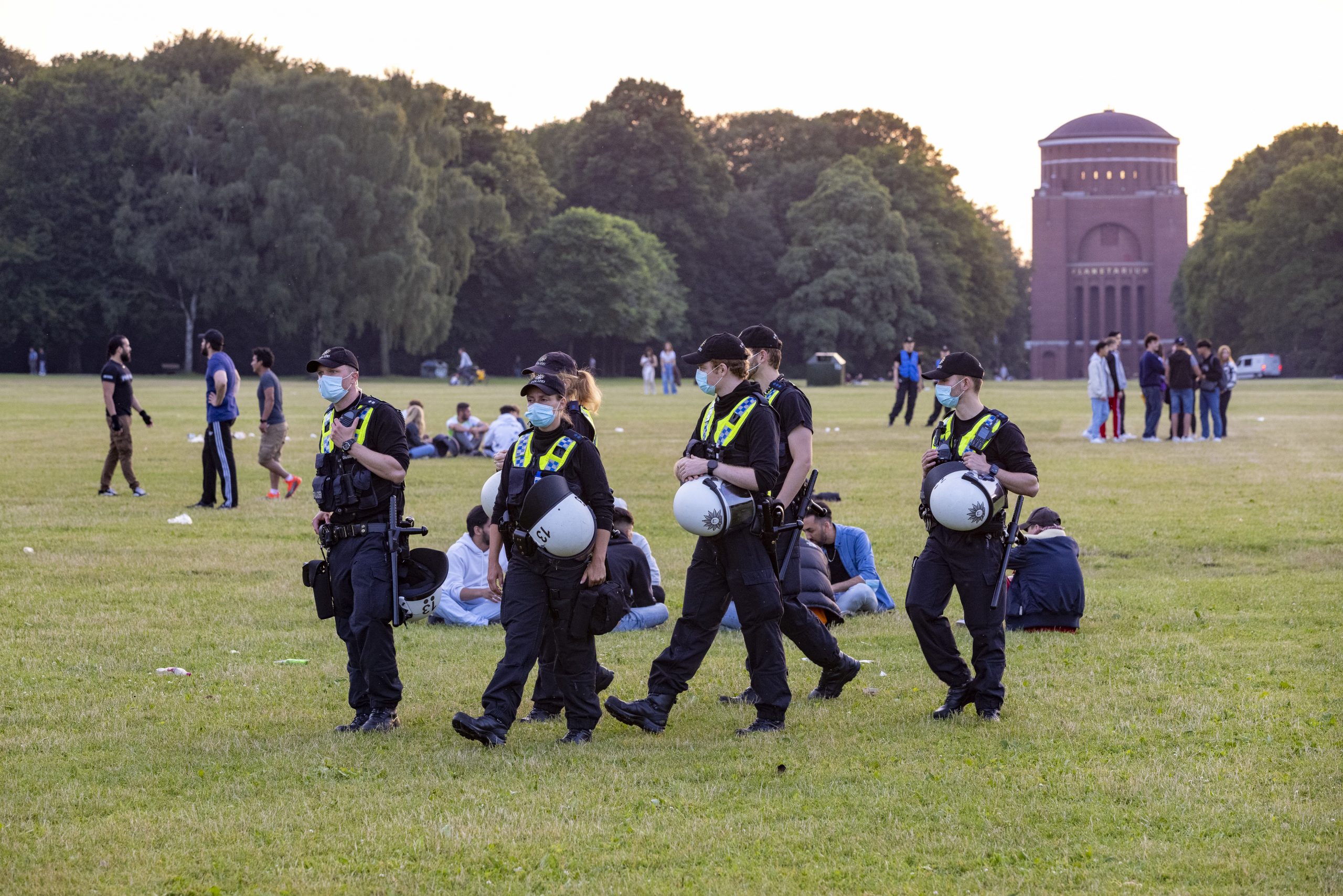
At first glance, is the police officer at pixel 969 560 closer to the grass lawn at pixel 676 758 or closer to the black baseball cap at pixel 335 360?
the grass lawn at pixel 676 758

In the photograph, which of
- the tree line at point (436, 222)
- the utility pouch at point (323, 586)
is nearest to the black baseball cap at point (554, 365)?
→ the utility pouch at point (323, 586)

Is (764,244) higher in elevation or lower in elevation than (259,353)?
higher

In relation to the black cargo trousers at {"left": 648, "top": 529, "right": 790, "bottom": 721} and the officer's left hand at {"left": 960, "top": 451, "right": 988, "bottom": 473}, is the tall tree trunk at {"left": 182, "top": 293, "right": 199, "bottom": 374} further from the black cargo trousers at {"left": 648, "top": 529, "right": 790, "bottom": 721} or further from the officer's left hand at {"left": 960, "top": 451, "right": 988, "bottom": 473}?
the officer's left hand at {"left": 960, "top": 451, "right": 988, "bottom": 473}

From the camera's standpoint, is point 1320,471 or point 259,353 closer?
point 259,353

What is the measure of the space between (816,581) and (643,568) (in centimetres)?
116

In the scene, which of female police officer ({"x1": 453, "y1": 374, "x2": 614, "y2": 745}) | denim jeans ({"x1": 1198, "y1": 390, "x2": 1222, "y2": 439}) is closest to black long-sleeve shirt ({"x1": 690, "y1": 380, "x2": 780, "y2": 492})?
female police officer ({"x1": 453, "y1": 374, "x2": 614, "y2": 745})

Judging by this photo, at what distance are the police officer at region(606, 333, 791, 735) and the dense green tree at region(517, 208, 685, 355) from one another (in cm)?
7156

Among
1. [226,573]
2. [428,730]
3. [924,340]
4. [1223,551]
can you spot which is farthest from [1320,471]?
[924,340]

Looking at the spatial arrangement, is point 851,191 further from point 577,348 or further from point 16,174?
point 16,174

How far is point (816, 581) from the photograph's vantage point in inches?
398

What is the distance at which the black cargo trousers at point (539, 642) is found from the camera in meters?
7.27

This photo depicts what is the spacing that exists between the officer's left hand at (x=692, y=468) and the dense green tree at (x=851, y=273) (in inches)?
3089

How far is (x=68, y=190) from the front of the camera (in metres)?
69.8

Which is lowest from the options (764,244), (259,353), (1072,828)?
(1072,828)
